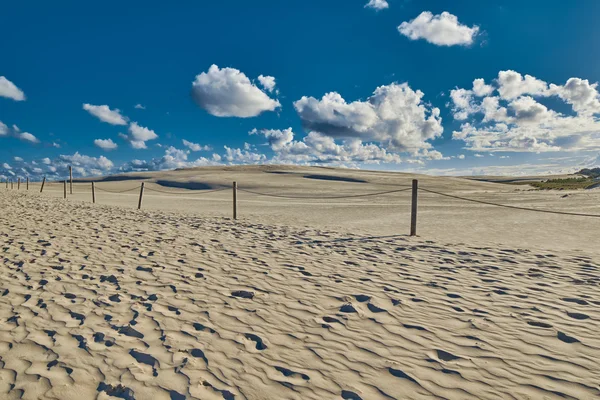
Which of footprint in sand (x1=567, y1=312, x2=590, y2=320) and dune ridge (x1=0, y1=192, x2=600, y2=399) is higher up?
footprint in sand (x1=567, y1=312, x2=590, y2=320)

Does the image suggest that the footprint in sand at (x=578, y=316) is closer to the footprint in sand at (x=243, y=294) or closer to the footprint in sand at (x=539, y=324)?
the footprint in sand at (x=539, y=324)

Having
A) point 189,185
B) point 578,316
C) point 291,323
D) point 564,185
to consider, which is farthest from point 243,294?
point 189,185

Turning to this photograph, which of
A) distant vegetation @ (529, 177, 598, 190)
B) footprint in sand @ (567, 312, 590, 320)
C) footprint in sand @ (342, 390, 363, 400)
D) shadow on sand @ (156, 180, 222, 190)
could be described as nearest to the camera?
footprint in sand @ (342, 390, 363, 400)

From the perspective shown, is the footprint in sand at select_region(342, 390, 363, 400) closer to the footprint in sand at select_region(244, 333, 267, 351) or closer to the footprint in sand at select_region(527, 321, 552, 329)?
the footprint in sand at select_region(244, 333, 267, 351)

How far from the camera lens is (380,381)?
272 centimetres

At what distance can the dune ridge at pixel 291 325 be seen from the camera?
267 cm

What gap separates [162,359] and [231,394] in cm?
82

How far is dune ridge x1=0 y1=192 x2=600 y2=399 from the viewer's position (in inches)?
105

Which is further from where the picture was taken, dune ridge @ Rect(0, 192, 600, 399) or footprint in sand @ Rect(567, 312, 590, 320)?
footprint in sand @ Rect(567, 312, 590, 320)

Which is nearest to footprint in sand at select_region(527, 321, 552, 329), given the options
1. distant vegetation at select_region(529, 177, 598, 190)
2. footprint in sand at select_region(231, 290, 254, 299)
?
footprint in sand at select_region(231, 290, 254, 299)

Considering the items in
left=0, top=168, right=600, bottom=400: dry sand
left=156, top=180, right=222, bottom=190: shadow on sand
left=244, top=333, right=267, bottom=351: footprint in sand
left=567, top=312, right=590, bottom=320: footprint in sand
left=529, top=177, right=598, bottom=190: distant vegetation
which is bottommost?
left=156, top=180, right=222, bottom=190: shadow on sand

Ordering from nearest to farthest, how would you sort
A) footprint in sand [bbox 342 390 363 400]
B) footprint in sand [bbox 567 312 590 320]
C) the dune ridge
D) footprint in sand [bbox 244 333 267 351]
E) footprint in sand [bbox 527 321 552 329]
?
footprint in sand [bbox 342 390 363 400] → the dune ridge → footprint in sand [bbox 244 333 267 351] → footprint in sand [bbox 527 321 552 329] → footprint in sand [bbox 567 312 590 320]

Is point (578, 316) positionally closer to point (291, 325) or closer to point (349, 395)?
point (349, 395)

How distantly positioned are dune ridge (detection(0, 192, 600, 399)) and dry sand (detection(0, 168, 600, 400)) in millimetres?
17
